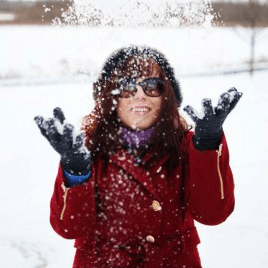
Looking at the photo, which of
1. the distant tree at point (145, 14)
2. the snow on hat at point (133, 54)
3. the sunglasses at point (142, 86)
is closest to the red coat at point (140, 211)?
the sunglasses at point (142, 86)

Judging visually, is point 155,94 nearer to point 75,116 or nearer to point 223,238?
point 223,238

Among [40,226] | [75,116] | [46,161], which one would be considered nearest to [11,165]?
[46,161]

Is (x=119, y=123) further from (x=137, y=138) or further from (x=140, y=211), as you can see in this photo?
(x=140, y=211)

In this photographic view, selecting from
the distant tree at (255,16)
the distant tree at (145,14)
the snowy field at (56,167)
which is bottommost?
the snowy field at (56,167)

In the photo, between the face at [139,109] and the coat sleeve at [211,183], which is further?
the face at [139,109]

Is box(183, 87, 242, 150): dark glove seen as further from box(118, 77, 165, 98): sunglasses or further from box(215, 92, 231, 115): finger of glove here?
box(118, 77, 165, 98): sunglasses

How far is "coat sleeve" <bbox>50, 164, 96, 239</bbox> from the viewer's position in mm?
1412

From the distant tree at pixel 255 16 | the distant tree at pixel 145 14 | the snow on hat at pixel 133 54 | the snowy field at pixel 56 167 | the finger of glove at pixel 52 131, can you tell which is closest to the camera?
the finger of glove at pixel 52 131

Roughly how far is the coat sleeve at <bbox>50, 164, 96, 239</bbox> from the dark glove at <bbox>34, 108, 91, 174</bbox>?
0.25 ft

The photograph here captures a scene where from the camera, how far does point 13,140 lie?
646cm

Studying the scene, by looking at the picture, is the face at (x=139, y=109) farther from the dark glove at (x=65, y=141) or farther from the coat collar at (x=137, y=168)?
the dark glove at (x=65, y=141)

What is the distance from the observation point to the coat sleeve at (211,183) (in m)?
1.40

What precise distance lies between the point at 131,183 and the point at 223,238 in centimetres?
161

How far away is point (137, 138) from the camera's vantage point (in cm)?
160
